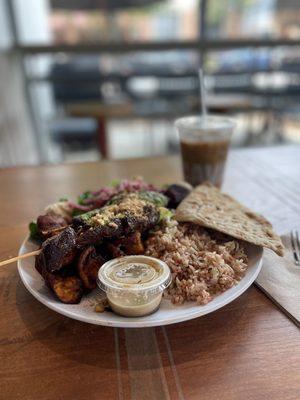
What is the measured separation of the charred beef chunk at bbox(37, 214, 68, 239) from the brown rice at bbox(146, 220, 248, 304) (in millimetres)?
302

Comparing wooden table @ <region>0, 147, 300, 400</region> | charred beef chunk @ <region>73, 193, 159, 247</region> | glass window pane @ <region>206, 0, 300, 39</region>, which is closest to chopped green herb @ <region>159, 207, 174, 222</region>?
charred beef chunk @ <region>73, 193, 159, 247</region>

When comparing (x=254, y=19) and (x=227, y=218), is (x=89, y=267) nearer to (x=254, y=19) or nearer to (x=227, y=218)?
(x=227, y=218)

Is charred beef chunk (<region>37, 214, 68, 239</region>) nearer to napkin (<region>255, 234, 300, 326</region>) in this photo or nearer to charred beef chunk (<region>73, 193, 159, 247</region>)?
charred beef chunk (<region>73, 193, 159, 247</region>)

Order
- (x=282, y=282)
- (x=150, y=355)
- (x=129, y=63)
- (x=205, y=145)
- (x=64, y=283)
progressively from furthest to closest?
(x=129, y=63), (x=205, y=145), (x=282, y=282), (x=64, y=283), (x=150, y=355)

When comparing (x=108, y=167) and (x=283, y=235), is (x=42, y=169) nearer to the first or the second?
(x=108, y=167)

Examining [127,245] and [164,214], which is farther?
[164,214]

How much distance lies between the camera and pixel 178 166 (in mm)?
2182

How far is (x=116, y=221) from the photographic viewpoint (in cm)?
107

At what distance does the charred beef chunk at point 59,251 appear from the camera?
0.93 m

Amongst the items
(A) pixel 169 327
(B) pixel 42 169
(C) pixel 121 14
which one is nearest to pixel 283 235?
(A) pixel 169 327

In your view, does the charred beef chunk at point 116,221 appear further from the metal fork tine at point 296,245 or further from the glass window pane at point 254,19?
the glass window pane at point 254,19

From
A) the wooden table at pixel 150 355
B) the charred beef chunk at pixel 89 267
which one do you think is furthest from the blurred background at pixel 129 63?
the wooden table at pixel 150 355

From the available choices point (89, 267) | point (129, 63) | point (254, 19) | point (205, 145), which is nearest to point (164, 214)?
point (89, 267)

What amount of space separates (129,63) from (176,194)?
4.12 m
